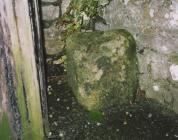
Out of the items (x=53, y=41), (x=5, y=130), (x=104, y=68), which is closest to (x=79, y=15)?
(x=53, y=41)

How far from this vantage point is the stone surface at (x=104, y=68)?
3.37 meters

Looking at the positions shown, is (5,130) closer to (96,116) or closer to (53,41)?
(96,116)

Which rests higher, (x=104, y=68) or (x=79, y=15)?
(x=79, y=15)

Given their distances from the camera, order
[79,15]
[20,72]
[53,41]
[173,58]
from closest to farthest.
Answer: [20,72] → [173,58] → [79,15] → [53,41]

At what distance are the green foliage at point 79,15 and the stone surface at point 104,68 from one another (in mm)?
276

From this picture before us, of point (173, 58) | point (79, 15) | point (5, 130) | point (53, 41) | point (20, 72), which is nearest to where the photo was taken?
point (20, 72)

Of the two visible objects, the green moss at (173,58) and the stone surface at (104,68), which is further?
the stone surface at (104,68)

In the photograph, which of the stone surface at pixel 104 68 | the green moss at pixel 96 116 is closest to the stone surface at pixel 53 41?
the stone surface at pixel 104 68

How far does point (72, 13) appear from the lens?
369 cm

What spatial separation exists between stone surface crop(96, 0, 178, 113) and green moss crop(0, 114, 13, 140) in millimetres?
1260

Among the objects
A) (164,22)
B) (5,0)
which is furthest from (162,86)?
(5,0)

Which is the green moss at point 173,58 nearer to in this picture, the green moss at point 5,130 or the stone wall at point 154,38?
the stone wall at point 154,38

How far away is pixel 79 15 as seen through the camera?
144 inches

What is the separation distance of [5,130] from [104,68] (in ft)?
3.21
